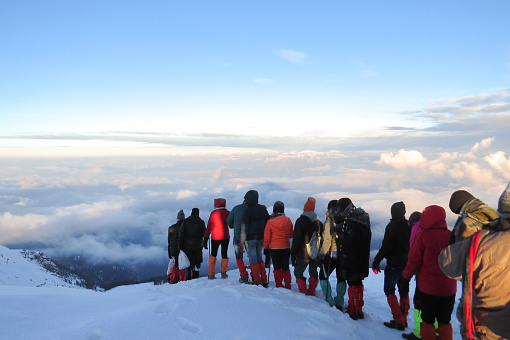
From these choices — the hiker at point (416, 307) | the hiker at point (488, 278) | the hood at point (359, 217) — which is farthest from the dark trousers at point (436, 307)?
the hiker at point (488, 278)

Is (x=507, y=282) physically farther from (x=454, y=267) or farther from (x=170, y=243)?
(x=170, y=243)

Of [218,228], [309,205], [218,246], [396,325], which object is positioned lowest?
[396,325]

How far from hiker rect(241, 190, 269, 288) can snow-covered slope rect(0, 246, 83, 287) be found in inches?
5552

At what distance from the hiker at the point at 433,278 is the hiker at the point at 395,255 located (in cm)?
161

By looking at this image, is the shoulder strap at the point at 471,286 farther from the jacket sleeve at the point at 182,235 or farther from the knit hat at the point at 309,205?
the jacket sleeve at the point at 182,235

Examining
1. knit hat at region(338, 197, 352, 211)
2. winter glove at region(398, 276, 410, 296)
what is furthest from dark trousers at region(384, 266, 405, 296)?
knit hat at region(338, 197, 352, 211)

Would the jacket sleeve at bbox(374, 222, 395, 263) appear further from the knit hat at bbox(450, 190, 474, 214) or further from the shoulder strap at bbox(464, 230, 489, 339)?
the shoulder strap at bbox(464, 230, 489, 339)

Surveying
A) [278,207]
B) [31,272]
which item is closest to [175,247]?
[278,207]

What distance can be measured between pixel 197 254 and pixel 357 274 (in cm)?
604

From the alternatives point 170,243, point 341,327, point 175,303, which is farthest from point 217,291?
point 170,243

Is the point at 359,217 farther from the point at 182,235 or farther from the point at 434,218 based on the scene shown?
the point at 182,235

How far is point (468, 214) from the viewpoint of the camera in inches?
156

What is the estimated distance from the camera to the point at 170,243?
11.4 metres

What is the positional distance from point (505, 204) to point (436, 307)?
113 inches
